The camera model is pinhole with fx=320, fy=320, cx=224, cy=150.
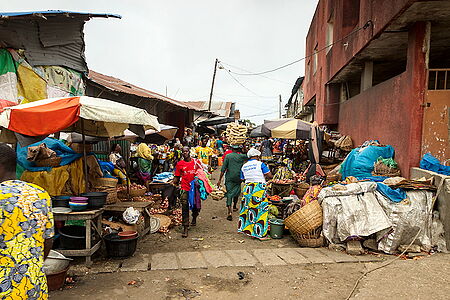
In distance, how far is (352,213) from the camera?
6.04 meters

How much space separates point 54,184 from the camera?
238 inches

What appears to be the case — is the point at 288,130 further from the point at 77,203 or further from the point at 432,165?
the point at 77,203

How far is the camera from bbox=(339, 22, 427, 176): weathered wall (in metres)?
6.95

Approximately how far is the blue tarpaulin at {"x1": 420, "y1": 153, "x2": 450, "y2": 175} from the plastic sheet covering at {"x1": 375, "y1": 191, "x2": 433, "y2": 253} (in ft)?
2.59

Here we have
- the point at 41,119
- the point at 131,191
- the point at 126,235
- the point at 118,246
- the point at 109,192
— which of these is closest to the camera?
the point at 41,119

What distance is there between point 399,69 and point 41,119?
1238 centimetres

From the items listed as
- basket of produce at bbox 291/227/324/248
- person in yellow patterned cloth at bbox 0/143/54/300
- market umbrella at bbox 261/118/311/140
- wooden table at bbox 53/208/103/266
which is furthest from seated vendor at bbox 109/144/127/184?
person in yellow patterned cloth at bbox 0/143/54/300

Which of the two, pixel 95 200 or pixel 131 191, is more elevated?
pixel 95 200

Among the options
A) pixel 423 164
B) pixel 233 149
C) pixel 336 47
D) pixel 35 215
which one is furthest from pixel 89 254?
pixel 336 47

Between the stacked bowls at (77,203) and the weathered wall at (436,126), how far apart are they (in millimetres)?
6867

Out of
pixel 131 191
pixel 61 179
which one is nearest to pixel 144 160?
pixel 131 191

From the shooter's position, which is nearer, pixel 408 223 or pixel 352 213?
pixel 408 223

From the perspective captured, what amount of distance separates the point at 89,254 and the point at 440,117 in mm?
7394

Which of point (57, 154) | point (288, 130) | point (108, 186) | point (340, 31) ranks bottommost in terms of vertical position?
point (108, 186)
